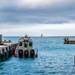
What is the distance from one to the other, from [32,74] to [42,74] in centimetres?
196

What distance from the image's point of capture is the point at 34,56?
89.5m

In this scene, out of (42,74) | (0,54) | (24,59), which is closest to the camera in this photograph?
(42,74)

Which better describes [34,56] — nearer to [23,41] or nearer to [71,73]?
[23,41]

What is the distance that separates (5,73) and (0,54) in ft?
57.8

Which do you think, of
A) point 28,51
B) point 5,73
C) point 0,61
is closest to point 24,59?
point 28,51

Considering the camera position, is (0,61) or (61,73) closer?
(61,73)

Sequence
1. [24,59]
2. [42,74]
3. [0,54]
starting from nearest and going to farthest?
[42,74], [0,54], [24,59]

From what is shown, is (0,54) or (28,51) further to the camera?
(28,51)

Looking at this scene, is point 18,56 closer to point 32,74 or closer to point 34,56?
point 34,56

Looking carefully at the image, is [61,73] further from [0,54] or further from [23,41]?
[23,41]

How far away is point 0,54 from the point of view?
246ft

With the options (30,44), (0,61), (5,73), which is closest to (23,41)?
(30,44)

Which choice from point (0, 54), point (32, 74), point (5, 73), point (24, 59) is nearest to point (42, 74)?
point (32, 74)

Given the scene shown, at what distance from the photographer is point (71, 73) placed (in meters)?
56.3
